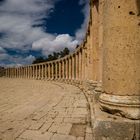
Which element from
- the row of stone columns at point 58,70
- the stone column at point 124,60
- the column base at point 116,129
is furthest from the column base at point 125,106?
the row of stone columns at point 58,70

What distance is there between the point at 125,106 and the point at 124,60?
885 mm

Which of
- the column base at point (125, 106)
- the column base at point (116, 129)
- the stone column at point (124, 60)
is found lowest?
the column base at point (116, 129)

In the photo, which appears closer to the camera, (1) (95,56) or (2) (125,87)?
(2) (125,87)

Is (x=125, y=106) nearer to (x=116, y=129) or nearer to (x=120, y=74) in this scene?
(x=116, y=129)

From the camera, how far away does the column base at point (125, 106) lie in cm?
426

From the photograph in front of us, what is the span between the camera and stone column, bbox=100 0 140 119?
438cm

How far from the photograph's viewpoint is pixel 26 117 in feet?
23.2

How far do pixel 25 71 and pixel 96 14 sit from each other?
5201cm

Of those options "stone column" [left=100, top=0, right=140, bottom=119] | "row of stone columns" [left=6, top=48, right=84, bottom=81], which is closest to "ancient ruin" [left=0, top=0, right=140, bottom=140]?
"stone column" [left=100, top=0, right=140, bottom=119]

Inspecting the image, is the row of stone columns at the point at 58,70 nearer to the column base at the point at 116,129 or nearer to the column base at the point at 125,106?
the column base at the point at 125,106

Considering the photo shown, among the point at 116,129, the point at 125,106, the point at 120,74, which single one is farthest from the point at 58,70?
the point at 116,129

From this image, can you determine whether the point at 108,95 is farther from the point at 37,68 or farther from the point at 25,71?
the point at 25,71

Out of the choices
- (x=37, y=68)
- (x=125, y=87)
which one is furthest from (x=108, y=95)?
(x=37, y=68)

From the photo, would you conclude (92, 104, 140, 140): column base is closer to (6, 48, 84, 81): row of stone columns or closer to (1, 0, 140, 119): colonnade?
(1, 0, 140, 119): colonnade
